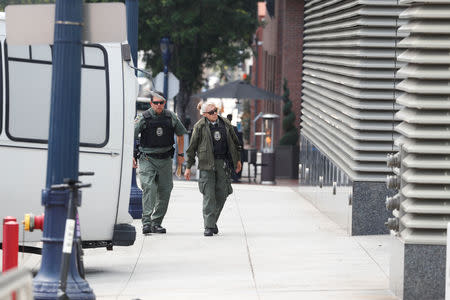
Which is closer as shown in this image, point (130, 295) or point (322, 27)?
point (130, 295)

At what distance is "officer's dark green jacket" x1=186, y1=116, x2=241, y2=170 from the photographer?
1412cm

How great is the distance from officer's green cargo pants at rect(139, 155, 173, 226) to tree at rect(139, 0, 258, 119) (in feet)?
66.3

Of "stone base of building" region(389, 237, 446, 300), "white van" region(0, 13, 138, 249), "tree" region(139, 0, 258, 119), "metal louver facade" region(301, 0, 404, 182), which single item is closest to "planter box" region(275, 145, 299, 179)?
"tree" region(139, 0, 258, 119)

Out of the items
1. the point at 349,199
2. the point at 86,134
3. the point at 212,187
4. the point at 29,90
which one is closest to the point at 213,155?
the point at 212,187

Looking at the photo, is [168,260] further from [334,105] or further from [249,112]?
[249,112]

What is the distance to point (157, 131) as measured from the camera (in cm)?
1392

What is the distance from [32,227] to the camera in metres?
8.38

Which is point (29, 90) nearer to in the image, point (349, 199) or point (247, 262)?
point (247, 262)

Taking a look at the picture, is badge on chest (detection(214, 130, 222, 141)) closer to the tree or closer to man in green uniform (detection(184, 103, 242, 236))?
man in green uniform (detection(184, 103, 242, 236))

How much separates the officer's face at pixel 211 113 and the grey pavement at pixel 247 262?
1577mm

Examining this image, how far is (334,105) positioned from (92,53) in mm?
6327

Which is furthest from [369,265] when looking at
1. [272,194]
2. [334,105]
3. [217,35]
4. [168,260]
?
[217,35]

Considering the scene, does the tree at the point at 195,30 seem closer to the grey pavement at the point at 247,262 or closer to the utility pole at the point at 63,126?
the grey pavement at the point at 247,262

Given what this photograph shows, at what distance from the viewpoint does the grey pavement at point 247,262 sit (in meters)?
9.82
